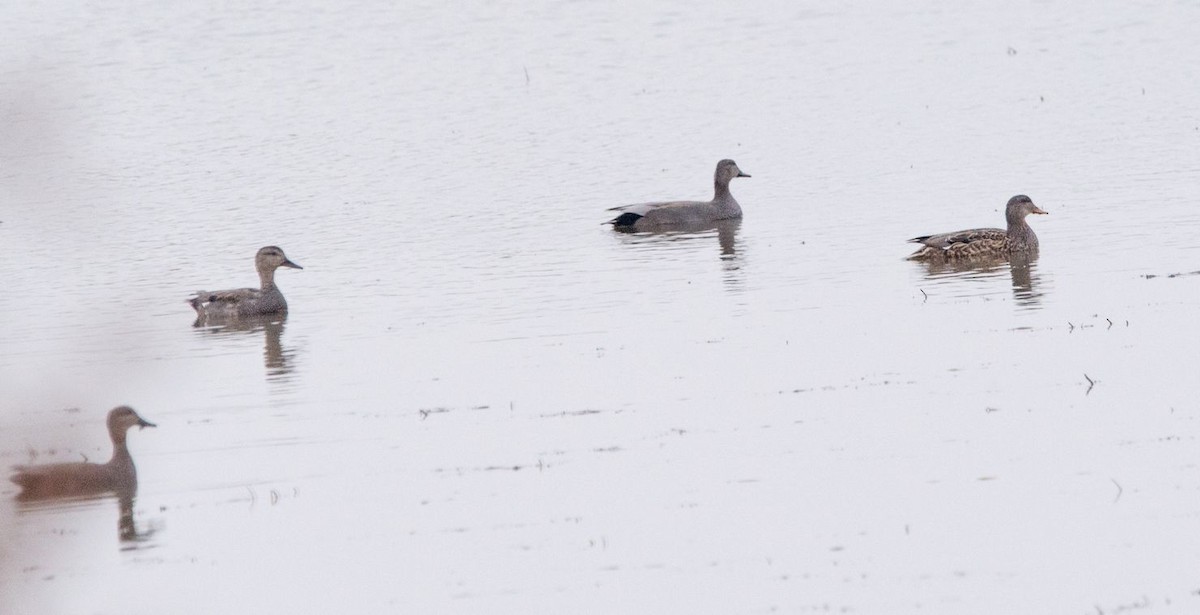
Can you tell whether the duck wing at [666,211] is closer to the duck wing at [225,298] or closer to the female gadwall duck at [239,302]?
the female gadwall duck at [239,302]

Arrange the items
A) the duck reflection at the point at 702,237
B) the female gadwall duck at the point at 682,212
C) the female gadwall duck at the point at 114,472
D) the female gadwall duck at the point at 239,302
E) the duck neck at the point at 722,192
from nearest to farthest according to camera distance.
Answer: the female gadwall duck at the point at 114,472, the female gadwall duck at the point at 239,302, the duck reflection at the point at 702,237, the female gadwall duck at the point at 682,212, the duck neck at the point at 722,192

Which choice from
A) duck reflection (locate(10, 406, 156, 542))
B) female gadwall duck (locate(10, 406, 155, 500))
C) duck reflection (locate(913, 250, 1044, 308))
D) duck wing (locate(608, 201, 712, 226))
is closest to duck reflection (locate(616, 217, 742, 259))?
duck wing (locate(608, 201, 712, 226))

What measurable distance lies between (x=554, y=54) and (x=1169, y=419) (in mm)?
27663

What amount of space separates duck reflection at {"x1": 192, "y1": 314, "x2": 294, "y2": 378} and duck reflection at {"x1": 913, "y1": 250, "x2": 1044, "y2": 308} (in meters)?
5.48

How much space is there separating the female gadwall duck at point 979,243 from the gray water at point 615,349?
12.7 inches

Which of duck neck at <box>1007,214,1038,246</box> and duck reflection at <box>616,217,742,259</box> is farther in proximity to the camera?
duck reflection at <box>616,217,742,259</box>

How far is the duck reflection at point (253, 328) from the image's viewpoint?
14317 millimetres

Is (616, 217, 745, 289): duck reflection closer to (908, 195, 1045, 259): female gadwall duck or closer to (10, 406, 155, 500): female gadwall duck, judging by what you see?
(908, 195, 1045, 259): female gadwall duck

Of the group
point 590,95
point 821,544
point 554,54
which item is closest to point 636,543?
point 821,544

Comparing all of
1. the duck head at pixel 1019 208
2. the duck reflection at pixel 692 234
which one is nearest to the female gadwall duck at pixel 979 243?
the duck head at pixel 1019 208

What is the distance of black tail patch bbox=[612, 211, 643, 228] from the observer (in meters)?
→ 20.4

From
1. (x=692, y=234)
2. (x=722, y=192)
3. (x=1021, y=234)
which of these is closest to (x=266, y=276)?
(x=692, y=234)

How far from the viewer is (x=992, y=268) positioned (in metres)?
16.3

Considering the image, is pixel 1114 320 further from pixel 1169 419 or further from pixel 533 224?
pixel 533 224
